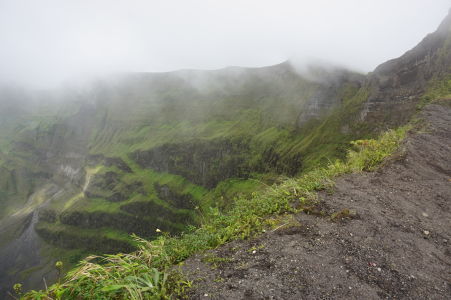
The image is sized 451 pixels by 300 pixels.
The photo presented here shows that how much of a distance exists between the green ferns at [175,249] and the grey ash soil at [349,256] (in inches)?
13.6

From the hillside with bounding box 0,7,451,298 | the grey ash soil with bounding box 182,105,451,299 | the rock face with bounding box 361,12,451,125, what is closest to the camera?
the grey ash soil with bounding box 182,105,451,299

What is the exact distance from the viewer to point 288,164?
91.3 m

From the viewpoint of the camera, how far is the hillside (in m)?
6.09

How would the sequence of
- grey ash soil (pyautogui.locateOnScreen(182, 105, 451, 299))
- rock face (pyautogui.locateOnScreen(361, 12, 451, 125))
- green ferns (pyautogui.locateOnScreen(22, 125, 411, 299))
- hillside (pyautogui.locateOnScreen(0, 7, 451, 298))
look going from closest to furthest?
green ferns (pyautogui.locateOnScreen(22, 125, 411, 299)) → grey ash soil (pyautogui.locateOnScreen(182, 105, 451, 299)) → hillside (pyautogui.locateOnScreen(0, 7, 451, 298)) → rock face (pyautogui.locateOnScreen(361, 12, 451, 125))

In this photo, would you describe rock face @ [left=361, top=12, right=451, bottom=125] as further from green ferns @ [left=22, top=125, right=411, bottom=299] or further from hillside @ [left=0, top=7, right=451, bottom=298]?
green ferns @ [left=22, top=125, right=411, bottom=299]

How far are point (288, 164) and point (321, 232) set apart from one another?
8951 centimetres

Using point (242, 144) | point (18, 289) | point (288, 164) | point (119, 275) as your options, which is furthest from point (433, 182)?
point (242, 144)

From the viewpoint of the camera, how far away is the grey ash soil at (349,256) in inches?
143

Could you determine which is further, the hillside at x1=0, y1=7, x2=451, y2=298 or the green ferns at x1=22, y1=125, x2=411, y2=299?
the hillside at x1=0, y1=7, x2=451, y2=298

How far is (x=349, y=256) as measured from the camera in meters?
4.27

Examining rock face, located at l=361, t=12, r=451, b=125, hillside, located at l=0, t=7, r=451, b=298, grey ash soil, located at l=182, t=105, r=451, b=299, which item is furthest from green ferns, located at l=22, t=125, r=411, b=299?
rock face, located at l=361, t=12, r=451, b=125

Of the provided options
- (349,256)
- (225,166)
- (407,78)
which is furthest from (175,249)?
(225,166)

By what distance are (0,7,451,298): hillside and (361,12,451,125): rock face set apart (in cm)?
43

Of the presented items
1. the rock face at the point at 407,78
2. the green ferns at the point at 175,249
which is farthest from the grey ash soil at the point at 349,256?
the rock face at the point at 407,78
